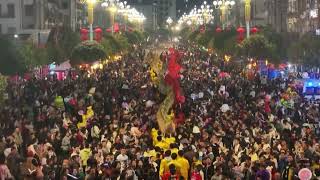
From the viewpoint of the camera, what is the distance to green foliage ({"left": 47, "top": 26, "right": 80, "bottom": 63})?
54.2 m

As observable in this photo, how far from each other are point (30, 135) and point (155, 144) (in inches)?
172

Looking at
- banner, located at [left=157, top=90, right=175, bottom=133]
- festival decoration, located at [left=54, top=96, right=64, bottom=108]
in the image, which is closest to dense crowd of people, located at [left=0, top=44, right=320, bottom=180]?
festival decoration, located at [left=54, top=96, right=64, bottom=108]

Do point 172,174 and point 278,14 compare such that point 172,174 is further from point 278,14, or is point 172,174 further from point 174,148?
point 278,14

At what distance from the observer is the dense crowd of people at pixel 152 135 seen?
16953mm

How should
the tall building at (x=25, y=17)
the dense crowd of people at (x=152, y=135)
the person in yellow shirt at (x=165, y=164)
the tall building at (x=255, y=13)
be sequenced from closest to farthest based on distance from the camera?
the person in yellow shirt at (x=165, y=164)
the dense crowd of people at (x=152, y=135)
the tall building at (x=25, y=17)
the tall building at (x=255, y=13)

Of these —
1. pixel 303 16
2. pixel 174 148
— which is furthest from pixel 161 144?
pixel 303 16

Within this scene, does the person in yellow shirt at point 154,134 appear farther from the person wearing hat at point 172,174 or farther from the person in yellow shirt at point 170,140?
the person wearing hat at point 172,174

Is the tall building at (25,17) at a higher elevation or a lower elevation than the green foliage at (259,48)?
higher

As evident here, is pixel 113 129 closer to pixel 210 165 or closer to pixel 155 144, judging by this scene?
pixel 155 144

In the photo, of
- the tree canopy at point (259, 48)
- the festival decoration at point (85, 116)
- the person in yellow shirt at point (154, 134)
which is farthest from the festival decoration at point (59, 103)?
the tree canopy at point (259, 48)

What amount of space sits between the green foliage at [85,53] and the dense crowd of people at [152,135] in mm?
12341

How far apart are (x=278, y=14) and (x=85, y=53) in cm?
5459

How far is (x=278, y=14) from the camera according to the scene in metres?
101

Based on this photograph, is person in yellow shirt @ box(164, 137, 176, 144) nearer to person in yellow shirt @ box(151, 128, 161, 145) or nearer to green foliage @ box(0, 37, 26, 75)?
person in yellow shirt @ box(151, 128, 161, 145)
